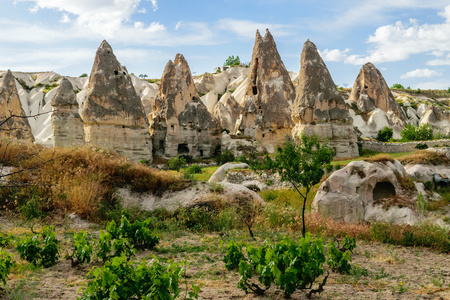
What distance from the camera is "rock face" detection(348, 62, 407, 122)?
52.5 m

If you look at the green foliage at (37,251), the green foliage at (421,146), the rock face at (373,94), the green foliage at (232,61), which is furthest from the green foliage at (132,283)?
the green foliage at (232,61)

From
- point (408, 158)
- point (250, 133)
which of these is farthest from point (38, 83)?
point (408, 158)

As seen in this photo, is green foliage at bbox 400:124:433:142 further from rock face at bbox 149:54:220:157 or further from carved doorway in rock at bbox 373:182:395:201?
carved doorway in rock at bbox 373:182:395:201

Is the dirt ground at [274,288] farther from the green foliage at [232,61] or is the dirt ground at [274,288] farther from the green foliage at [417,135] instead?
the green foliage at [232,61]

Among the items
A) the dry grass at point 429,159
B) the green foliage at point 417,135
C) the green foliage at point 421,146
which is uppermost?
the green foliage at point 417,135

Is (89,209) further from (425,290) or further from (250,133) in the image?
(250,133)

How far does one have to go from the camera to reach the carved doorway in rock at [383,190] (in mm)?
11898

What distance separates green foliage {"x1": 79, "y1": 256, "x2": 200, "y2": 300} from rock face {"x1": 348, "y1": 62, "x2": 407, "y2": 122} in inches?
2085

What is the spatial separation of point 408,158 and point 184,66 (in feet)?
83.5

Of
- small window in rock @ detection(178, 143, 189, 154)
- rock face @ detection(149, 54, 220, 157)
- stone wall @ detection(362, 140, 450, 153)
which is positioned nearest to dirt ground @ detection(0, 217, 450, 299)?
stone wall @ detection(362, 140, 450, 153)

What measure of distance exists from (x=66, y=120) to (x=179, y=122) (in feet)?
36.3

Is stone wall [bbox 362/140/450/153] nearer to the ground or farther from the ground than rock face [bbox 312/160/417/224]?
farther from the ground

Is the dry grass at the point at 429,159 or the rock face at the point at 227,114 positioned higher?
the rock face at the point at 227,114

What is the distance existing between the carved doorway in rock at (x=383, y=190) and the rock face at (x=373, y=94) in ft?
141
